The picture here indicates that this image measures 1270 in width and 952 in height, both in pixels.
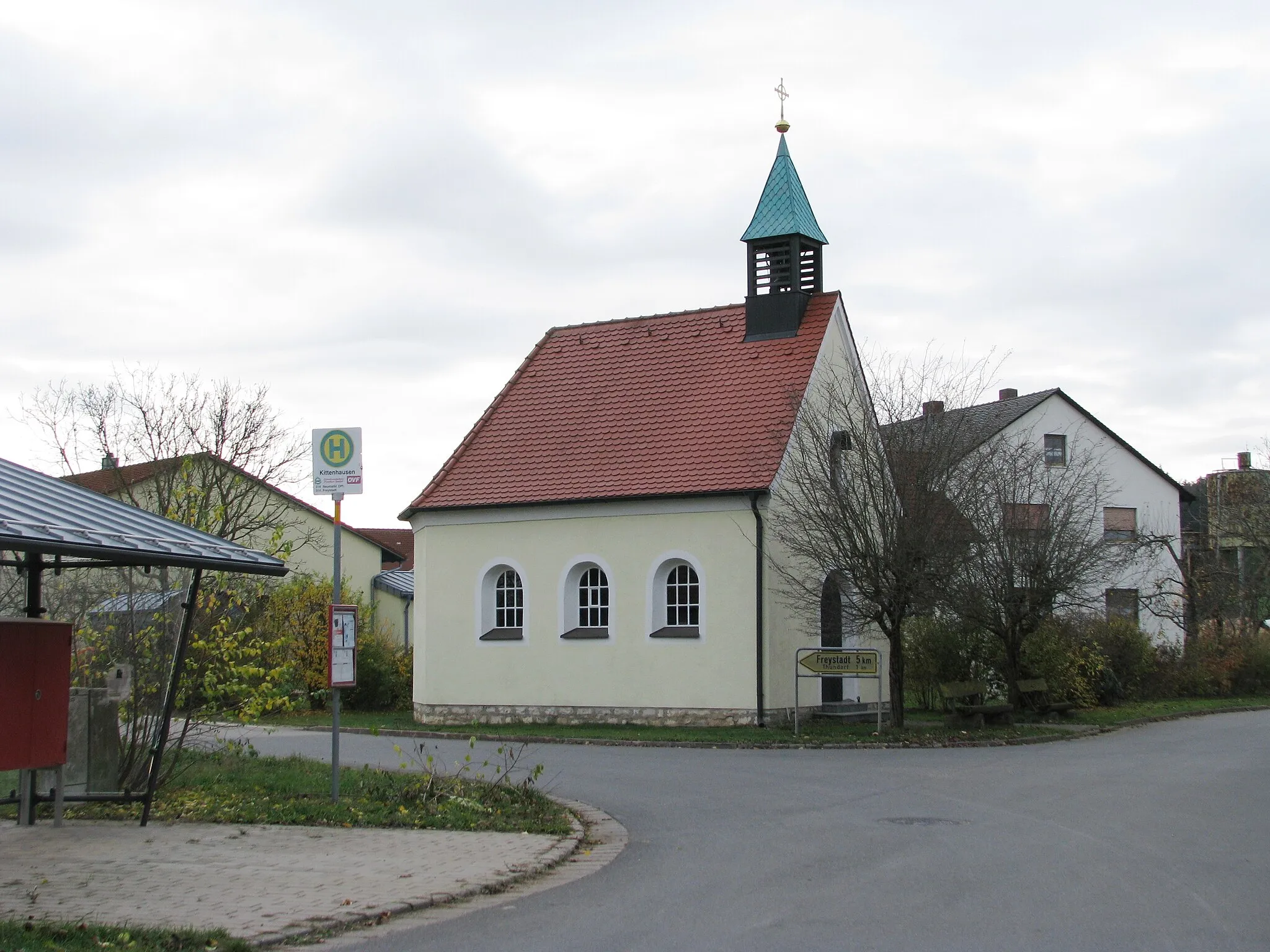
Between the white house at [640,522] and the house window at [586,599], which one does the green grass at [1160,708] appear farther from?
the house window at [586,599]

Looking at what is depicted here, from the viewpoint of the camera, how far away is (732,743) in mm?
20641

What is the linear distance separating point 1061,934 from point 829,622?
18910 mm

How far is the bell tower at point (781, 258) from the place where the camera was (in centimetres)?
2714

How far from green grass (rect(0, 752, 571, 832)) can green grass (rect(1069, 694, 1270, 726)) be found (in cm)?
1541

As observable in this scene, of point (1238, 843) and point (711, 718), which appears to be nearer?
point (1238, 843)

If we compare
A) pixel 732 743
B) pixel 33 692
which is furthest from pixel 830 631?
pixel 33 692

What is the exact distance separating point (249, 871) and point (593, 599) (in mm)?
16861

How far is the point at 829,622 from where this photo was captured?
86.2 ft

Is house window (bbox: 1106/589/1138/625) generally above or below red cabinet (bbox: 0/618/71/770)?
above

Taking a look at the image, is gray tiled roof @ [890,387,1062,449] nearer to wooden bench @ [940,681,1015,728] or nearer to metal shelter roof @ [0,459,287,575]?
wooden bench @ [940,681,1015,728]

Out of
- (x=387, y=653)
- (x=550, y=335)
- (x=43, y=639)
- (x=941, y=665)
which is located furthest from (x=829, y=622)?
(x=43, y=639)

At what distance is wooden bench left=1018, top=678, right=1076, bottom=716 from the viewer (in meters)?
25.3

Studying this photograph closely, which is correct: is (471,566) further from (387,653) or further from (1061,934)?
(1061,934)

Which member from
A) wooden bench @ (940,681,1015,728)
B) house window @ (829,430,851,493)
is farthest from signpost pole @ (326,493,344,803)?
wooden bench @ (940,681,1015,728)
